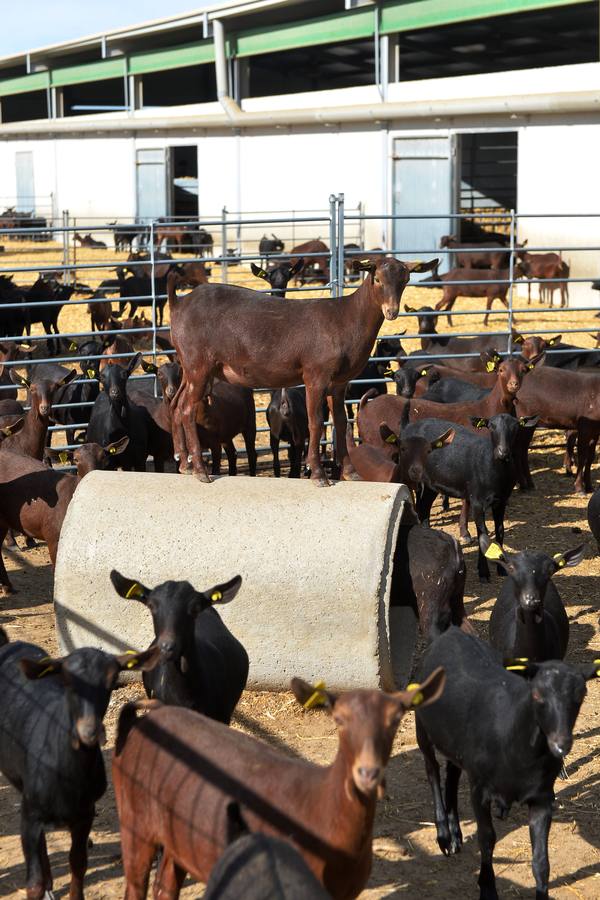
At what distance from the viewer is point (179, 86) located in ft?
146

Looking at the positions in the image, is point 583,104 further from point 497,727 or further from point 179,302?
point 497,727

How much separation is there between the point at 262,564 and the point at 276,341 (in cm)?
165

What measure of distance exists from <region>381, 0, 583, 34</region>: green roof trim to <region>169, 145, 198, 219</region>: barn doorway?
10113mm

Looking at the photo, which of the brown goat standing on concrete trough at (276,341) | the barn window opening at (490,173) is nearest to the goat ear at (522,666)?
the brown goat standing on concrete trough at (276,341)

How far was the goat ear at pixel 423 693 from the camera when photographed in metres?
4.15

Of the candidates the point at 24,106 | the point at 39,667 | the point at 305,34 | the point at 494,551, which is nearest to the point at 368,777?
the point at 39,667

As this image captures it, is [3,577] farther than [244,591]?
Yes

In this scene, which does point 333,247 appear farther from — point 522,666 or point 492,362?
point 522,666

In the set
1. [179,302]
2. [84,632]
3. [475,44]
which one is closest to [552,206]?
[475,44]

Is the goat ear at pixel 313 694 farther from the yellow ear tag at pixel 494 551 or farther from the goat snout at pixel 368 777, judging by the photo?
the yellow ear tag at pixel 494 551

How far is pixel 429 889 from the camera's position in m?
5.32

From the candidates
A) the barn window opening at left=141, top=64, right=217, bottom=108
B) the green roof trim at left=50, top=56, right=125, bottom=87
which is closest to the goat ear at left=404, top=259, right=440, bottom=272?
the green roof trim at left=50, top=56, right=125, bottom=87

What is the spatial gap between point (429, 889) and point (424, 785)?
0.98 meters

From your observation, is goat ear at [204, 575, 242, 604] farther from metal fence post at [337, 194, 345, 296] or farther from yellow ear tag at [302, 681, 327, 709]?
metal fence post at [337, 194, 345, 296]
